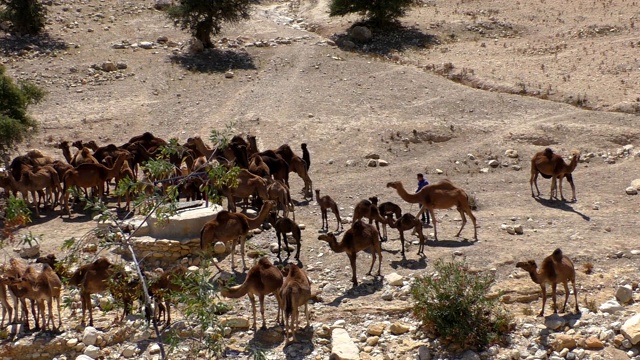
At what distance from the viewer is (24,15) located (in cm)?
4122

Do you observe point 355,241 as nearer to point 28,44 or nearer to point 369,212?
point 369,212

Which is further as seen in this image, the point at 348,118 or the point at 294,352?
the point at 348,118

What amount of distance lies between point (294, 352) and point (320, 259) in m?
3.81

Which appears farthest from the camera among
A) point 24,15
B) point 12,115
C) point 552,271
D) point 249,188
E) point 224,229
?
point 24,15

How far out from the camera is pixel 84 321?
1642cm

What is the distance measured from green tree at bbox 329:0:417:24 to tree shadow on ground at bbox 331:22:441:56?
45 cm

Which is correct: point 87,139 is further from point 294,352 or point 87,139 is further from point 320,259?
point 294,352

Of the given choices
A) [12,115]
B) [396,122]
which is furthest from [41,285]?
[396,122]

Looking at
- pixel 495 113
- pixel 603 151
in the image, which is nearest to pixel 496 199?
pixel 603 151

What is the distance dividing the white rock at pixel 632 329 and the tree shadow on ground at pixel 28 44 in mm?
31759

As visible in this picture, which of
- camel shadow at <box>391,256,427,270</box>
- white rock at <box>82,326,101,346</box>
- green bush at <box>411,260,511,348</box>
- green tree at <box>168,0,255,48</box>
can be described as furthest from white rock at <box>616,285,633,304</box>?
green tree at <box>168,0,255,48</box>

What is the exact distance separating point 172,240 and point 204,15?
2438 centimetres

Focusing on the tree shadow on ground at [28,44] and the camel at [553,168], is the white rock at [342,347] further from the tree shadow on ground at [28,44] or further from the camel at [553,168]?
the tree shadow on ground at [28,44]

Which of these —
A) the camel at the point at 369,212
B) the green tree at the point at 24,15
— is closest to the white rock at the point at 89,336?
the camel at the point at 369,212
